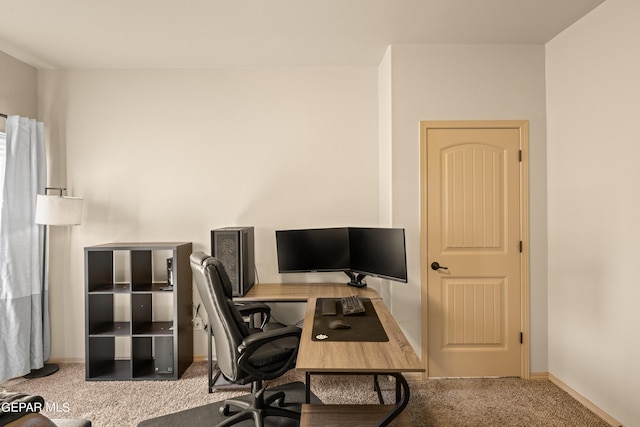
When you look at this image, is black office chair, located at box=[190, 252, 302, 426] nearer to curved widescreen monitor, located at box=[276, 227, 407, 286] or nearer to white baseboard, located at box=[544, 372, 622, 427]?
curved widescreen monitor, located at box=[276, 227, 407, 286]

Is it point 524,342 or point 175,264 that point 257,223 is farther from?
point 524,342

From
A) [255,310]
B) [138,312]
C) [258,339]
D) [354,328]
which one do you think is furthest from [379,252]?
[138,312]

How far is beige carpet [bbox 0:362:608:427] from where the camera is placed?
249cm

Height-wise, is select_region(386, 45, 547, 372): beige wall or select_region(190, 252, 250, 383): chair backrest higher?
select_region(386, 45, 547, 372): beige wall

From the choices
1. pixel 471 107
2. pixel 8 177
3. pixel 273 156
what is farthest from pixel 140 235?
pixel 471 107

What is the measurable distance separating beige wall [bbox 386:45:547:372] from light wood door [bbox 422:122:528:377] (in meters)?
0.09

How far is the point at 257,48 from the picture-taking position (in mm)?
3078

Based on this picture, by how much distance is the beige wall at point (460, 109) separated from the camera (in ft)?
9.93

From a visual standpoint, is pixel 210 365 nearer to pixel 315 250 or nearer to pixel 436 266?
pixel 315 250

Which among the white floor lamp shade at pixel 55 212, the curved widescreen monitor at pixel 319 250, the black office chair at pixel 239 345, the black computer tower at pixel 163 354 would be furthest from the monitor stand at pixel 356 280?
the white floor lamp shade at pixel 55 212

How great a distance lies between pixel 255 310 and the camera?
109 inches

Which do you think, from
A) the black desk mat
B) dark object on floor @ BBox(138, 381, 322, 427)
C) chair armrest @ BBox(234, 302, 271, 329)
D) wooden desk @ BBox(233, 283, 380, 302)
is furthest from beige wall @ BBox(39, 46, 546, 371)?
the black desk mat

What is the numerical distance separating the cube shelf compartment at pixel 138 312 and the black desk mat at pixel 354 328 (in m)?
1.40

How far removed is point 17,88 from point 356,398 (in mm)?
3870
